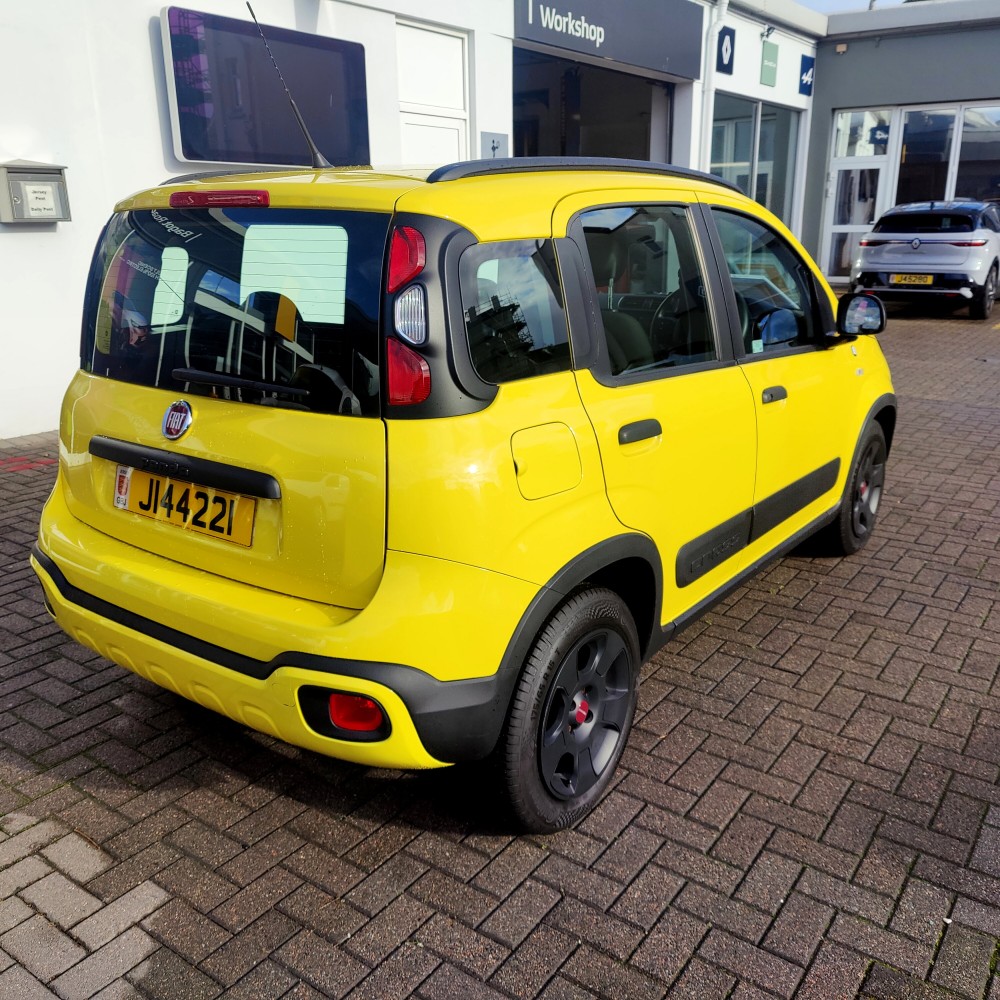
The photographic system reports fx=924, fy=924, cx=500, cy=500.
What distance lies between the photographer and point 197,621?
2.37 m

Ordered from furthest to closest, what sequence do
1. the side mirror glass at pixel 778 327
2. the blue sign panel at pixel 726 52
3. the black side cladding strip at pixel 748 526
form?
the blue sign panel at pixel 726 52
the side mirror glass at pixel 778 327
the black side cladding strip at pixel 748 526

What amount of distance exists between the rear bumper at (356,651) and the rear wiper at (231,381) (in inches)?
19.1

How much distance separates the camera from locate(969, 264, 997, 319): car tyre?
44.5 feet

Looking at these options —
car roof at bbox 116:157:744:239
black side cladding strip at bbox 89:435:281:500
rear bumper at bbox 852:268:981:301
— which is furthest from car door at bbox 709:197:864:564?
rear bumper at bbox 852:268:981:301

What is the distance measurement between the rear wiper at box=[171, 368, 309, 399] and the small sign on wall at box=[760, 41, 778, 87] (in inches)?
638

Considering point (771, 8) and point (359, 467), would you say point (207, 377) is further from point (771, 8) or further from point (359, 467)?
point (771, 8)

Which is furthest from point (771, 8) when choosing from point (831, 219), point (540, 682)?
point (540, 682)

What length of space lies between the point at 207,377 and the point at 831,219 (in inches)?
741

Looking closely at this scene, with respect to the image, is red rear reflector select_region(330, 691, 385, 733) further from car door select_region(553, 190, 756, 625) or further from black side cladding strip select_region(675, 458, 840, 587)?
black side cladding strip select_region(675, 458, 840, 587)

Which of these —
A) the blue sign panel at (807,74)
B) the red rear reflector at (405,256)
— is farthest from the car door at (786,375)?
the blue sign panel at (807,74)

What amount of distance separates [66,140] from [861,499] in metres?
6.07

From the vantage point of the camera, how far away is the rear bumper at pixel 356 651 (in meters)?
2.13

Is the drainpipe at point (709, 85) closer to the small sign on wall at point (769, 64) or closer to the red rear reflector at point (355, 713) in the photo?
the small sign on wall at point (769, 64)

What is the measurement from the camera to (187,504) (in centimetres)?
248
